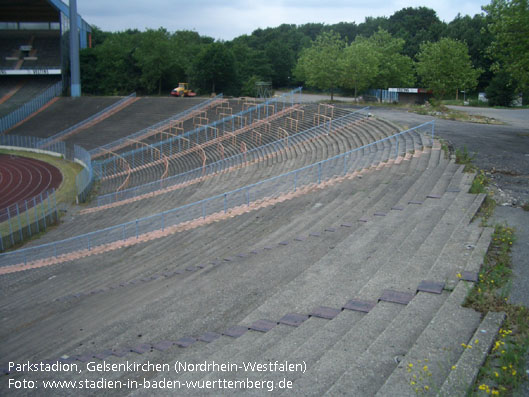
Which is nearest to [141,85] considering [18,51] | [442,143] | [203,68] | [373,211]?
[203,68]

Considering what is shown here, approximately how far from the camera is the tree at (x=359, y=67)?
38.2 metres

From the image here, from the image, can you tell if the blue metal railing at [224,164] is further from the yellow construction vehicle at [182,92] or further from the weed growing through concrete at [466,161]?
the yellow construction vehicle at [182,92]

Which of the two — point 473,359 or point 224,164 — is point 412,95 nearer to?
point 224,164

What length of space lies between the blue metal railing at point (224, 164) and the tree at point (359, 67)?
47.8ft

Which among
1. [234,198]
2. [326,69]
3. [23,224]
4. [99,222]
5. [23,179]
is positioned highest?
[326,69]

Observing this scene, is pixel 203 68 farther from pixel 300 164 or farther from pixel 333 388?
pixel 333 388

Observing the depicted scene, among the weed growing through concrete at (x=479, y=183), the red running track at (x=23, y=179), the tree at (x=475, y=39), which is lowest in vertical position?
the red running track at (x=23, y=179)

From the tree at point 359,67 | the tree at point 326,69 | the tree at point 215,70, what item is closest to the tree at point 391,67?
the tree at point 359,67

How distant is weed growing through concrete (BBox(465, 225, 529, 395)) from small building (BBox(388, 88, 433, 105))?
5187 centimetres

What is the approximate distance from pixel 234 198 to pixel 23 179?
23.0 meters

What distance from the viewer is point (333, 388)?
13.2 feet

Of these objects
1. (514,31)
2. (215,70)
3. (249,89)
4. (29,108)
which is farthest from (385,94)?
(29,108)

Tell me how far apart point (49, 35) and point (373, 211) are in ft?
195

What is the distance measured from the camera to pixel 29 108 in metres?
47.9
